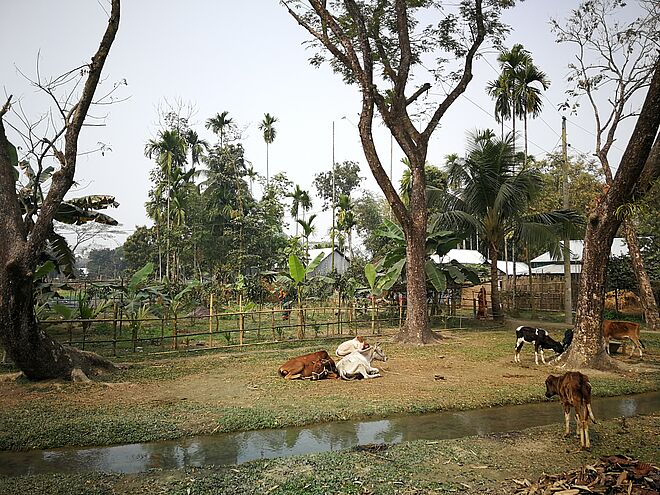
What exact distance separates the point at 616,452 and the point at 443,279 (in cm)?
1010

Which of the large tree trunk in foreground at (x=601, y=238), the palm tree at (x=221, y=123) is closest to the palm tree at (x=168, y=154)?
the palm tree at (x=221, y=123)

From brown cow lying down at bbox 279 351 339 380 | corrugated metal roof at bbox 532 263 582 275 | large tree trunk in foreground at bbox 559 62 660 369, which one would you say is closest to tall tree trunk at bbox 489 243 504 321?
large tree trunk in foreground at bbox 559 62 660 369

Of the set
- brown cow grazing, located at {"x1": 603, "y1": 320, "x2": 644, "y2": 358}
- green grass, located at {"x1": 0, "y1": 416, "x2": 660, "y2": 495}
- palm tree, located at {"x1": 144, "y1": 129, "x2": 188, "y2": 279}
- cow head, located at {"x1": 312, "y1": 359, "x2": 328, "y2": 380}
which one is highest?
palm tree, located at {"x1": 144, "y1": 129, "x2": 188, "y2": 279}

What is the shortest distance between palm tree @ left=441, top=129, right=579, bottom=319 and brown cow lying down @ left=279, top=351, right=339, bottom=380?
10.4 m

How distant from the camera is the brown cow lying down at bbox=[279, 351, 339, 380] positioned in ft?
31.8

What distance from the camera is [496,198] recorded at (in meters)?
18.8

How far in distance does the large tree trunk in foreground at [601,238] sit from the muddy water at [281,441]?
8.49 feet

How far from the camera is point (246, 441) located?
6344mm

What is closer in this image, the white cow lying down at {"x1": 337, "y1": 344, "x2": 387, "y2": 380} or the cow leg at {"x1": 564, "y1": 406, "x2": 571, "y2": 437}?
the cow leg at {"x1": 564, "y1": 406, "x2": 571, "y2": 437}

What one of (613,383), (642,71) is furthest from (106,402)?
(642,71)

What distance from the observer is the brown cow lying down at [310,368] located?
31.8 feet

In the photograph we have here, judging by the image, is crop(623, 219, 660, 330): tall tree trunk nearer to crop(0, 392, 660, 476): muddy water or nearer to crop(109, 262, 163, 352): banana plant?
crop(0, 392, 660, 476): muddy water

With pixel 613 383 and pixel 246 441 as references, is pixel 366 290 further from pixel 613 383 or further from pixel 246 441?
pixel 246 441

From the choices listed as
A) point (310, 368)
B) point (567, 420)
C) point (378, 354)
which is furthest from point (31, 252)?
point (567, 420)
